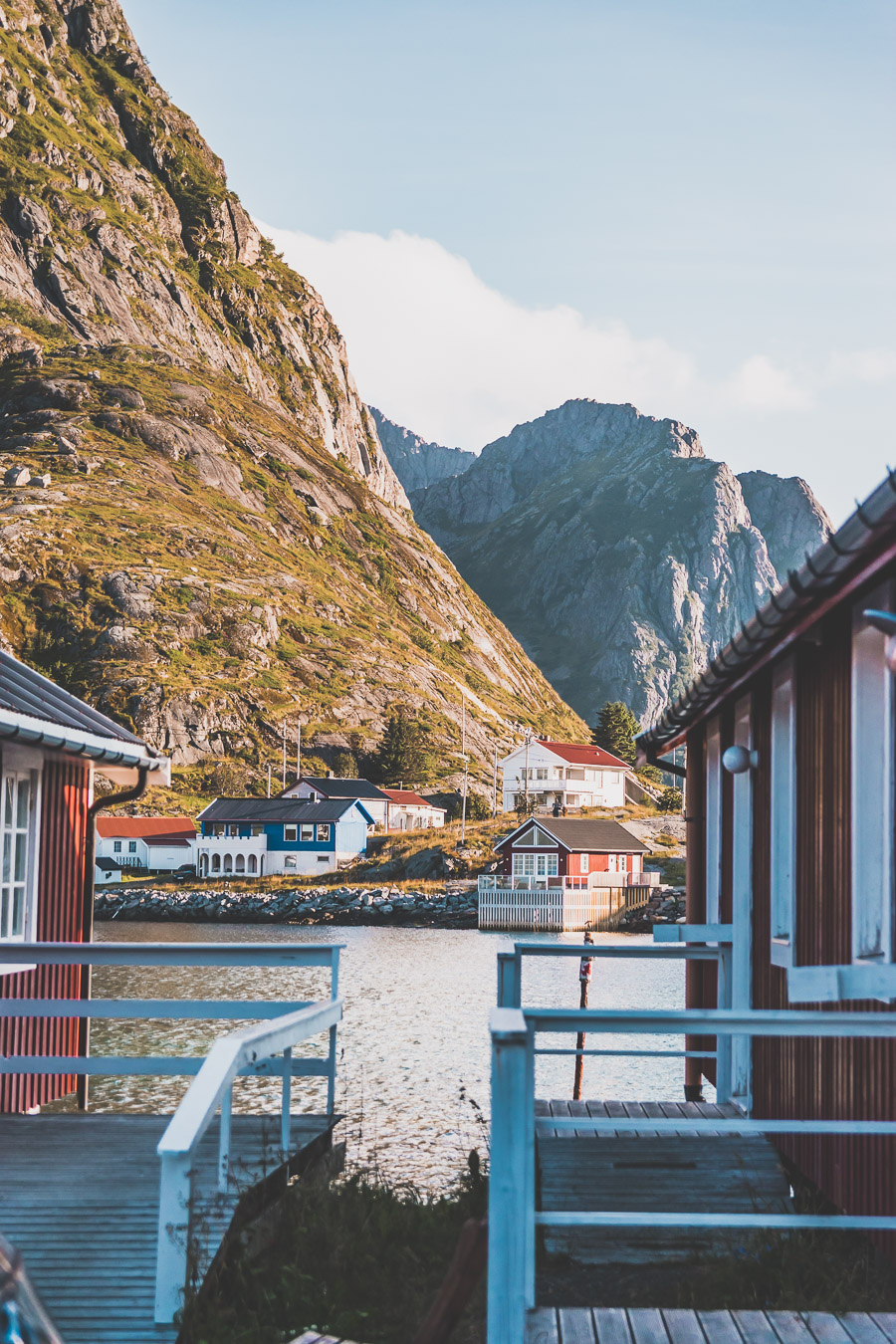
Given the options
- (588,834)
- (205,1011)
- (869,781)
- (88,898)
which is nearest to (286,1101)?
(205,1011)

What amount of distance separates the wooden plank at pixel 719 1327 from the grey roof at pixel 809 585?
2.97 metres

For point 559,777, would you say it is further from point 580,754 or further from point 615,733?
point 615,733

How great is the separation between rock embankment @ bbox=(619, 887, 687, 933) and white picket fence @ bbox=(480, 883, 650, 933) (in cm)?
194

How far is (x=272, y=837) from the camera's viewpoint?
244 feet

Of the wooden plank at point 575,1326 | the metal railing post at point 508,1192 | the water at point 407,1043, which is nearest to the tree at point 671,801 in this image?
the water at point 407,1043

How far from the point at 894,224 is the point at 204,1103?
924 centimetres

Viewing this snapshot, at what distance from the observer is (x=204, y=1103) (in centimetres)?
523

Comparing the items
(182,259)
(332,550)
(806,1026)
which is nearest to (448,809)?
(332,550)

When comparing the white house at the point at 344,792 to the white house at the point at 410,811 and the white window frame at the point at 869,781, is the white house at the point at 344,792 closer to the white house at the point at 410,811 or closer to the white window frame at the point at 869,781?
the white house at the point at 410,811

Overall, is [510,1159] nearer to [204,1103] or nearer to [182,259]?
[204,1103]

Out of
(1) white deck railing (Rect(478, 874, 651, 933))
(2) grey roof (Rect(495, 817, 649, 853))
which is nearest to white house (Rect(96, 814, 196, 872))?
(2) grey roof (Rect(495, 817, 649, 853))

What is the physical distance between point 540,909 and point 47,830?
49838mm

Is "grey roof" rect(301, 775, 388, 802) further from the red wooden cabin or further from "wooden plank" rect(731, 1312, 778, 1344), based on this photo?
"wooden plank" rect(731, 1312, 778, 1344)

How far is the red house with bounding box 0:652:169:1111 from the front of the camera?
1024cm
